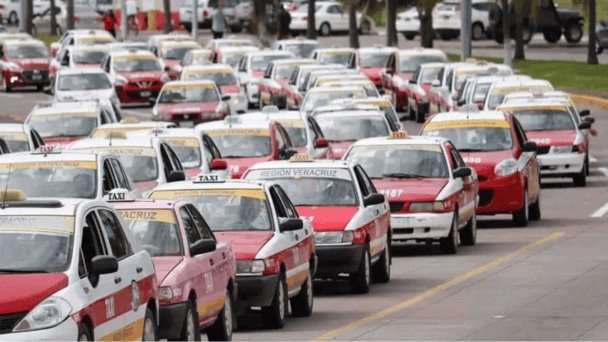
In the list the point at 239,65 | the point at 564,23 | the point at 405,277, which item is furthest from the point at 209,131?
the point at 564,23

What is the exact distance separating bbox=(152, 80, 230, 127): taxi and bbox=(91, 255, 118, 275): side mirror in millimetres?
34987

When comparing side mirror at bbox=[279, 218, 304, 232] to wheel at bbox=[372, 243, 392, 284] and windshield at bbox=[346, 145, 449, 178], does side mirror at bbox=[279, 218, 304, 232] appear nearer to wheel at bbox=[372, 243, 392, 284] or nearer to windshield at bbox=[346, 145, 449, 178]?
wheel at bbox=[372, 243, 392, 284]

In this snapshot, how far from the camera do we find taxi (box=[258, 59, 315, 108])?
57263mm

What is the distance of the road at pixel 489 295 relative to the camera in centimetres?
1897

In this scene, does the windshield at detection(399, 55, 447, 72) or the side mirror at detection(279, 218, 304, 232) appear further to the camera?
the windshield at detection(399, 55, 447, 72)

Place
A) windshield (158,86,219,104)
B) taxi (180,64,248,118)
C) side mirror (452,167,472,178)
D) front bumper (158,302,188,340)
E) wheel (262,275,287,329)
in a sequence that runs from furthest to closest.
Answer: taxi (180,64,248,118)
windshield (158,86,219,104)
side mirror (452,167,472,178)
wheel (262,275,287,329)
front bumper (158,302,188,340)

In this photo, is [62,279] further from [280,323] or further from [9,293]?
[280,323]

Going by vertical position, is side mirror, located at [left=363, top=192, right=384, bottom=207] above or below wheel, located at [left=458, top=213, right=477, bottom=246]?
above

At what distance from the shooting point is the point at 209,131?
34062mm

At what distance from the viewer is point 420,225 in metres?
26.9

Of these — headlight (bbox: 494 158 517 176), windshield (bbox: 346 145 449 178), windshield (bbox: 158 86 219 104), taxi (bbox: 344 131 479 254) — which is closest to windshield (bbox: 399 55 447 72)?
windshield (bbox: 158 86 219 104)

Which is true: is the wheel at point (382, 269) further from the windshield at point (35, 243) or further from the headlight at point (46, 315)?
the headlight at point (46, 315)

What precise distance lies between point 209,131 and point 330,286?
10399 millimetres

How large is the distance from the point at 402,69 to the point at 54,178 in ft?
125
